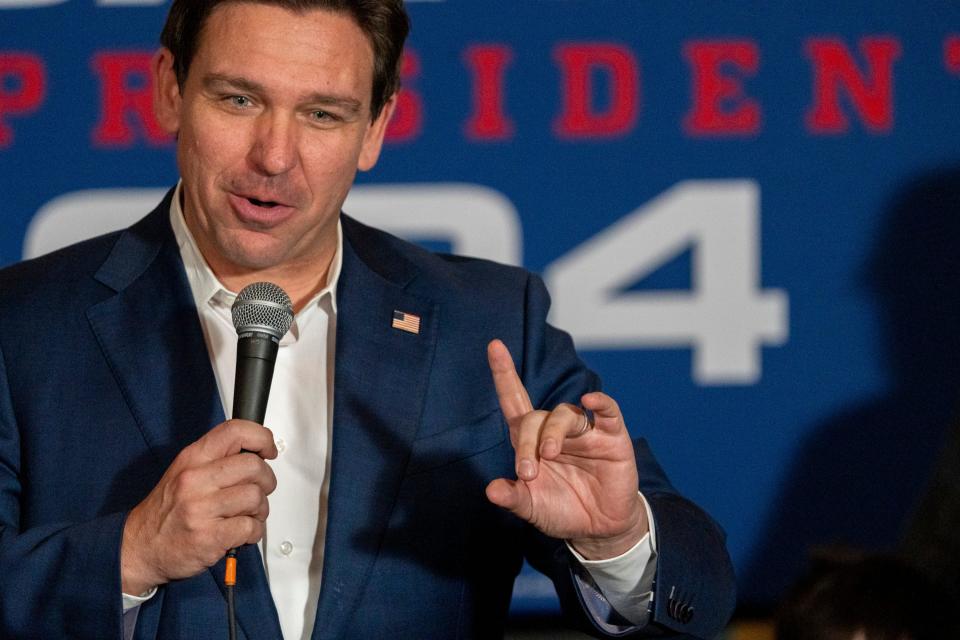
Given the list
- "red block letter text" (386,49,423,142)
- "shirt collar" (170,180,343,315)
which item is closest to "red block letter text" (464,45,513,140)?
"red block letter text" (386,49,423,142)

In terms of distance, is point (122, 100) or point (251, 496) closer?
point (251, 496)

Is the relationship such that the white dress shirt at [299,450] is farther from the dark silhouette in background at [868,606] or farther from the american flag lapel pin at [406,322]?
the dark silhouette in background at [868,606]

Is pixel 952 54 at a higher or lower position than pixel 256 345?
higher

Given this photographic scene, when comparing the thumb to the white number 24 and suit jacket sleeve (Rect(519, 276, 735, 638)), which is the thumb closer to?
suit jacket sleeve (Rect(519, 276, 735, 638))

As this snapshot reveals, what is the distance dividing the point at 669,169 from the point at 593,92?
24cm

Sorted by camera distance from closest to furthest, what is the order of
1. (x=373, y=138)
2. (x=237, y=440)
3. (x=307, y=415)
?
(x=237, y=440)
(x=307, y=415)
(x=373, y=138)

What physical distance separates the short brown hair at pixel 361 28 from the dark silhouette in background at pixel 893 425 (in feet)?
4.52

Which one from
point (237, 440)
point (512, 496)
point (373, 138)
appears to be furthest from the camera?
point (373, 138)

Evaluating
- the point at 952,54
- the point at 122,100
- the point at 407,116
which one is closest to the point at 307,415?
the point at 407,116

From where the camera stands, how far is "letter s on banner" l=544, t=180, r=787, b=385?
293 centimetres

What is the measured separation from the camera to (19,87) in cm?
292

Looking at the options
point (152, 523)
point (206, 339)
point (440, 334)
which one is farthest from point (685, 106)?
point (152, 523)

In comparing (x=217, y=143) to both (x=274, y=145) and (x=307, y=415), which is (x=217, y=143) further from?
(x=307, y=415)

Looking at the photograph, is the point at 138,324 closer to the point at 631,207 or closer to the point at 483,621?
the point at 483,621
